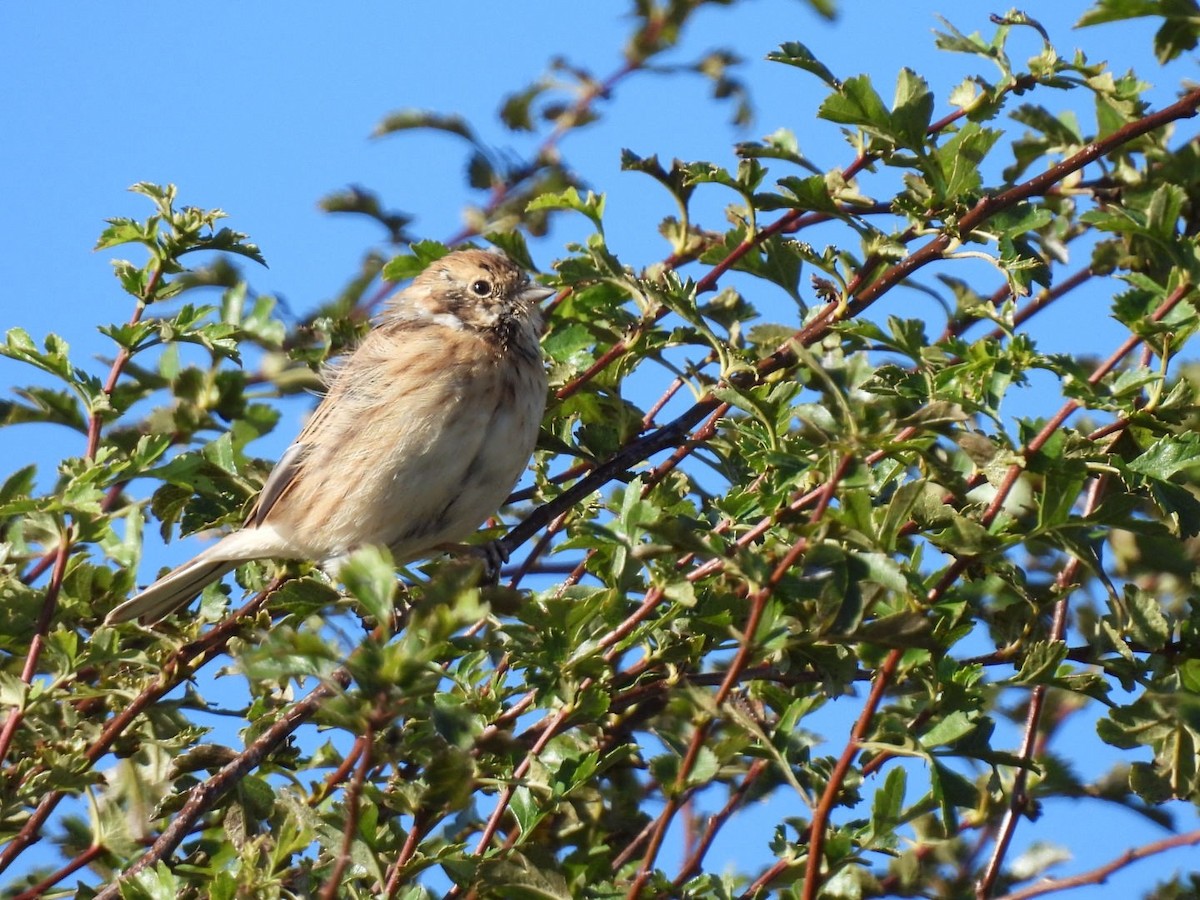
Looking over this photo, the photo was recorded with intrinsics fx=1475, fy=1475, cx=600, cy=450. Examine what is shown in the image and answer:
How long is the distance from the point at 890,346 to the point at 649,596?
85cm

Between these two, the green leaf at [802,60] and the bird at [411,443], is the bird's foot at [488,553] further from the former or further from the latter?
the green leaf at [802,60]

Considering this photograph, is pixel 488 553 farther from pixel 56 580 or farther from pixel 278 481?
pixel 56 580

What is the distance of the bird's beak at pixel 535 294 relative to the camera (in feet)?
18.7

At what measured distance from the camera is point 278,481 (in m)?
5.22

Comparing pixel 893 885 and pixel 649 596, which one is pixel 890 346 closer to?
pixel 649 596

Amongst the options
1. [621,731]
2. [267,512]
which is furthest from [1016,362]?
[267,512]

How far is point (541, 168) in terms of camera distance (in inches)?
201

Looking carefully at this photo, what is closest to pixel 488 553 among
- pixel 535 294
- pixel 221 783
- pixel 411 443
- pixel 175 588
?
pixel 411 443

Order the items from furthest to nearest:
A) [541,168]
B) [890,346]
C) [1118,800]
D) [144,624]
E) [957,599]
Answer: [541,168] → [144,624] → [1118,800] → [890,346] → [957,599]

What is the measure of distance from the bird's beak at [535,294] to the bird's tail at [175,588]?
150 cm

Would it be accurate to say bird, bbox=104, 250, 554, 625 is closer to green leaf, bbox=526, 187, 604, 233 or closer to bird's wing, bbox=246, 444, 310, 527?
bird's wing, bbox=246, 444, 310, 527

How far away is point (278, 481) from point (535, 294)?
1261 millimetres

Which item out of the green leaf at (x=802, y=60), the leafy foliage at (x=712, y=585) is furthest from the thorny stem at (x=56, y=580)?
the green leaf at (x=802, y=60)

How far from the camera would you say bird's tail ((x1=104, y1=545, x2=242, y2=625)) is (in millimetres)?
4343
